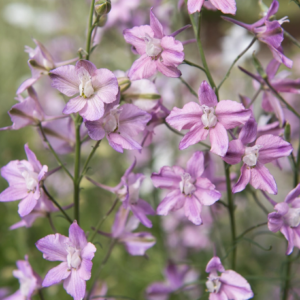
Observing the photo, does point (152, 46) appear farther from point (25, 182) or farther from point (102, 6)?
point (25, 182)

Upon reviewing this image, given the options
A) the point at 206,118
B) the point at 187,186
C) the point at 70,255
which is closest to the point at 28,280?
the point at 70,255

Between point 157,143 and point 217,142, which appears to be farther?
point 157,143

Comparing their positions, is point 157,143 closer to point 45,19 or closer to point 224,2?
point 224,2

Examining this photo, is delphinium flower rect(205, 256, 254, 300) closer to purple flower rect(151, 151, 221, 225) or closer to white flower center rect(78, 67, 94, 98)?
purple flower rect(151, 151, 221, 225)

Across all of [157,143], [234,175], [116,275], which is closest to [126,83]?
[234,175]

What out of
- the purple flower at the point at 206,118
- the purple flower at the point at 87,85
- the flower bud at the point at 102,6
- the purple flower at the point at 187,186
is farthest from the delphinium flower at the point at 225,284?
the flower bud at the point at 102,6

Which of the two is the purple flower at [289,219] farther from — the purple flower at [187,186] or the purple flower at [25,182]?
the purple flower at [25,182]
